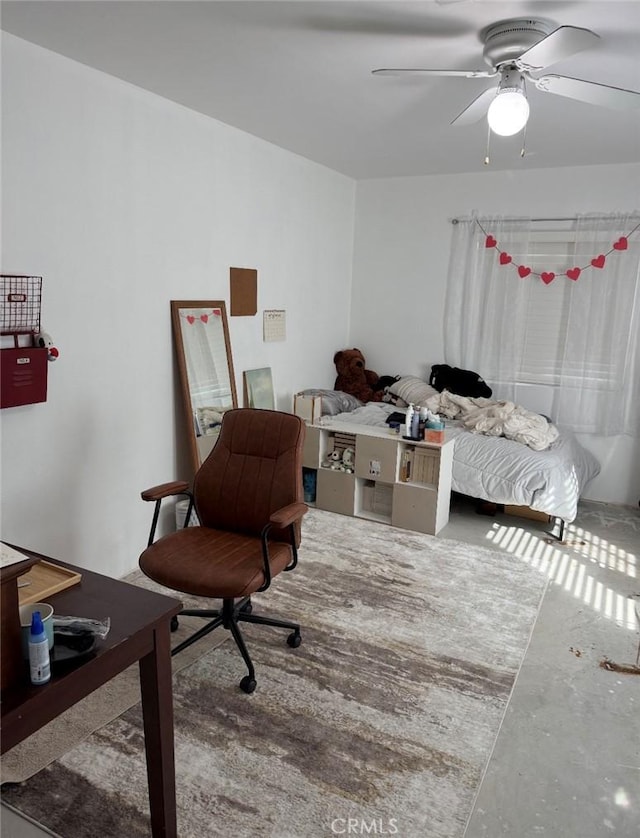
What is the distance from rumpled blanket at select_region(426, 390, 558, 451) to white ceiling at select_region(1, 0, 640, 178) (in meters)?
1.80

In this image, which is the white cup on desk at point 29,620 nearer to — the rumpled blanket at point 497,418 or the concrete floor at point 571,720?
the concrete floor at point 571,720

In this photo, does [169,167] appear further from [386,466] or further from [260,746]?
[260,746]

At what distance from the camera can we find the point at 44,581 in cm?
172

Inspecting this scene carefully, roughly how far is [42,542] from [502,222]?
4045mm

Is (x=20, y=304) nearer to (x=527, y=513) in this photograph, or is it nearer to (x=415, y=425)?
(x=415, y=425)

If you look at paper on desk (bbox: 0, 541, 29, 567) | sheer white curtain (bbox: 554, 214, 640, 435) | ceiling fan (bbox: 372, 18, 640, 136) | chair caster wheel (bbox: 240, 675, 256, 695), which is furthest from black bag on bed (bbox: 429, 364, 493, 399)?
paper on desk (bbox: 0, 541, 29, 567)

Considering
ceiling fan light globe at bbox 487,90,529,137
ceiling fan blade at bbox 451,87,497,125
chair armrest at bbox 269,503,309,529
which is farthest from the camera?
ceiling fan blade at bbox 451,87,497,125

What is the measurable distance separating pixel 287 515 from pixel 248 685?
685 mm

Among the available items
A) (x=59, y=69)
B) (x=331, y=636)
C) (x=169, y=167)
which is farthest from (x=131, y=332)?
(x=331, y=636)

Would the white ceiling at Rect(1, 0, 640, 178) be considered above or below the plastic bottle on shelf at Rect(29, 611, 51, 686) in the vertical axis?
above

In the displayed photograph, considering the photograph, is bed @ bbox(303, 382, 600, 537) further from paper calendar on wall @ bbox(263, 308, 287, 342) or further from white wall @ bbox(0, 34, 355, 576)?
white wall @ bbox(0, 34, 355, 576)

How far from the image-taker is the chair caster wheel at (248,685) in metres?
2.44

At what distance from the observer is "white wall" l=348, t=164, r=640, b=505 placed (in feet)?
15.3

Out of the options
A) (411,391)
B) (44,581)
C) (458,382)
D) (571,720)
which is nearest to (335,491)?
(411,391)
